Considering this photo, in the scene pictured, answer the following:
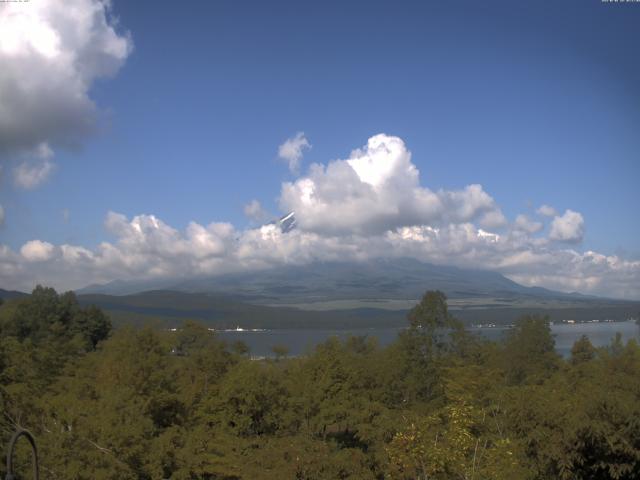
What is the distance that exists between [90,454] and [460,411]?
12079mm

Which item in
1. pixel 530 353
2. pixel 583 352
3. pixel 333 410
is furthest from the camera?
pixel 583 352

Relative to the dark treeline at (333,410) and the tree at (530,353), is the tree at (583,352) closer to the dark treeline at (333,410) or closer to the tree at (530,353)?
the dark treeline at (333,410)

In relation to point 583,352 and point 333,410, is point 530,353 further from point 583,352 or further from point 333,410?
point 333,410

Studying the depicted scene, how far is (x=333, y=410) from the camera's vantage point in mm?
31562

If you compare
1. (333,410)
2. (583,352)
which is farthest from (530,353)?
(333,410)

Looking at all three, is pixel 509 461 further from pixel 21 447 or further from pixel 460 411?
pixel 21 447

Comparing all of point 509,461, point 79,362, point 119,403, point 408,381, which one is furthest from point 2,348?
point 509,461

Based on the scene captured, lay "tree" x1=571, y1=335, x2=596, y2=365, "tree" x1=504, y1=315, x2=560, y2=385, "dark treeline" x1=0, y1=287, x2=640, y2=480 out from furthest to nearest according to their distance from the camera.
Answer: "tree" x1=571, y1=335, x2=596, y2=365, "tree" x1=504, y1=315, x2=560, y2=385, "dark treeline" x1=0, y1=287, x2=640, y2=480

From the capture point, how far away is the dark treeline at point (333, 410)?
1612 cm

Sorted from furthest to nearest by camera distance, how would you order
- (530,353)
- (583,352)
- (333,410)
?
(583,352), (530,353), (333,410)

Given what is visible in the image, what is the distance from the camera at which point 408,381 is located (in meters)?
42.1

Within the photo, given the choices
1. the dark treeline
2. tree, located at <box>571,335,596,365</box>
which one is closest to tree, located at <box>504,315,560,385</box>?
the dark treeline

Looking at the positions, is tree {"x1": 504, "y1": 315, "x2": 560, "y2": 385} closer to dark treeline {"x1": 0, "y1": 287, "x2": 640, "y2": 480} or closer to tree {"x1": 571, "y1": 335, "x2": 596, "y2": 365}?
dark treeline {"x1": 0, "y1": 287, "x2": 640, "y2": 480}

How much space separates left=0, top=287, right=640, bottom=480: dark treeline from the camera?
16.1 meters
